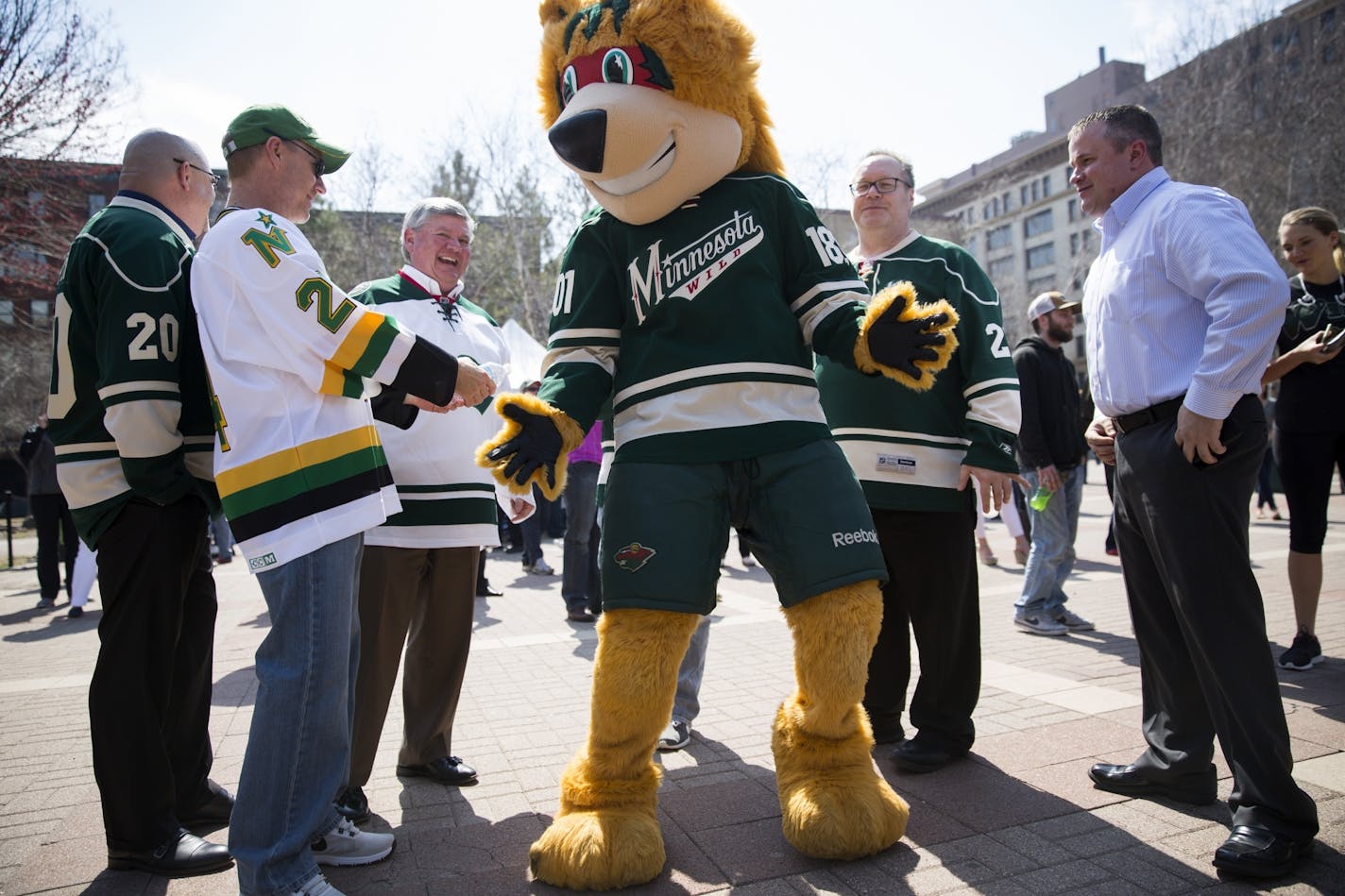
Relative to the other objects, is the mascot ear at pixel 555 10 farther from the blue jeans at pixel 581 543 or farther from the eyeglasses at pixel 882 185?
the blue jeans at pixel 581 543

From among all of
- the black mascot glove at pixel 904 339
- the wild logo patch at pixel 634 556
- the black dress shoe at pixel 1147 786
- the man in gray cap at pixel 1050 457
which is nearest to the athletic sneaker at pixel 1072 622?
the man in gray cap at pixel 1050 457

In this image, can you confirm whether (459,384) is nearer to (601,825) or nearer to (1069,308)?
(601,825)

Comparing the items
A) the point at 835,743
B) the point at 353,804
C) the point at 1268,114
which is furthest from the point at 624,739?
the point at 1268,114

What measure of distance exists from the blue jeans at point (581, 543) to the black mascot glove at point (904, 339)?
13.9ft

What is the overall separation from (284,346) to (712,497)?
1262mm

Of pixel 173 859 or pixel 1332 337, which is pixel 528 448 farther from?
pixel 1332 337

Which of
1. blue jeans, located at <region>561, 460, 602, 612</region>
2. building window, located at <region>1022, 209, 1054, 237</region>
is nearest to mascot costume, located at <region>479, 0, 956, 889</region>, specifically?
blue jeans, located at <region>561, 460, 602, 612</region>

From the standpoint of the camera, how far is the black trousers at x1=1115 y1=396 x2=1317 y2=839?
242 centimetres

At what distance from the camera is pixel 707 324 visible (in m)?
2.69

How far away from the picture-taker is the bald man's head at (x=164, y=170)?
3014 millimetres

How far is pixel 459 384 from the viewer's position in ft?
8.33

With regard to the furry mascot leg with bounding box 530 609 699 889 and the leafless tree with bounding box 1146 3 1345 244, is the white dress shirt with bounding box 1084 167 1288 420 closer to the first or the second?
the furry mascot leg with bounding box 530 609 699 889

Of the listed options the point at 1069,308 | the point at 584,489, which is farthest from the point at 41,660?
the point at 1069,308

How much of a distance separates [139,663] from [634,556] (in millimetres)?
1596
